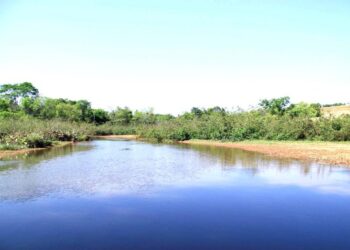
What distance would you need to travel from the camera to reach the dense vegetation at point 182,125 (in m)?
32.7

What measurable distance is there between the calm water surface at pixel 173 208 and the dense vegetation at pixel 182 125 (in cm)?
1400

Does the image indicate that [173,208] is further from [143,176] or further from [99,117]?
[99,117]

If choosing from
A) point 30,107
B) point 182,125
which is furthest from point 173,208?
point 30,107

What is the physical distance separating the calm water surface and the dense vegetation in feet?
45.9

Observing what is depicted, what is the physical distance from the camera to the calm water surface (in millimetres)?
7652

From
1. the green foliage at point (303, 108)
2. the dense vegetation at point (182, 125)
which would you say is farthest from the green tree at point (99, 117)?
the green foliage at point (303, 108)

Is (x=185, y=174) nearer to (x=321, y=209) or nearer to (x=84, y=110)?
(x=321, y=209)

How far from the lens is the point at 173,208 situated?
33.4 feet

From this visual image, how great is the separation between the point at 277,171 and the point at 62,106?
51.9 meters

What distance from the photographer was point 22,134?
29422 millimetres

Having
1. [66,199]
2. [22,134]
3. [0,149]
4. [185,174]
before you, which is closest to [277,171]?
[185,174]

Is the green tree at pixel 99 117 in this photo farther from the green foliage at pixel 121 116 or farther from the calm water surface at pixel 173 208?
the calm water surface at pixel 173 208

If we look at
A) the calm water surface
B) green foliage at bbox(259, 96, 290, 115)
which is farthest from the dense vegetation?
the calm water surface

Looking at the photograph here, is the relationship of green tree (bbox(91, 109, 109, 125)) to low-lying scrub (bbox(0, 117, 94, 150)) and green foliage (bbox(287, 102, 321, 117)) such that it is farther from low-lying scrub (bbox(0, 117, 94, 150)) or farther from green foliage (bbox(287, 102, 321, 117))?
green foliage (bbox(287, 102, 321, 117))
